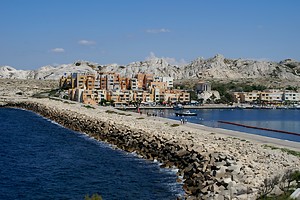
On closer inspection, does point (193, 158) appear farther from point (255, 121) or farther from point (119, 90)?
point (119, 90)

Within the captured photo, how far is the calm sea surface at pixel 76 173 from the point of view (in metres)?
20.5

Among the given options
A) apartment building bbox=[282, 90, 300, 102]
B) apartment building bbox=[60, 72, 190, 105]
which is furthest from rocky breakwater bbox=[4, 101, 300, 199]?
apartment building bbox=[282, 90, 300, 102]

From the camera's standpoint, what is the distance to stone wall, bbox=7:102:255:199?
17.4 metres

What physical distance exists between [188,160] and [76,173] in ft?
20.0

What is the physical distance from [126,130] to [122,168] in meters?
10.8

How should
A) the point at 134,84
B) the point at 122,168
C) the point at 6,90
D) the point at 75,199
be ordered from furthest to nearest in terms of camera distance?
the point at 6,90, the point at 134,84, the point at 122,168, the point at 75,199

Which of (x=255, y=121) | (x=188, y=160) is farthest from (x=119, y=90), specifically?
(x=188, y=160)

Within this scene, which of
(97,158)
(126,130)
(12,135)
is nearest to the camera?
(97,158)

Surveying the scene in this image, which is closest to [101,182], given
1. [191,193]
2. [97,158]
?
[191,193]

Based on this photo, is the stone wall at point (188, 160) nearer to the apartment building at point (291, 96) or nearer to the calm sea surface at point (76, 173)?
the calm sea surface at point (76, 173)

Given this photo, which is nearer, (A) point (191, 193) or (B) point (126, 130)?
(A) point (191, 193)

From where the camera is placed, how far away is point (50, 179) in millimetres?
23047

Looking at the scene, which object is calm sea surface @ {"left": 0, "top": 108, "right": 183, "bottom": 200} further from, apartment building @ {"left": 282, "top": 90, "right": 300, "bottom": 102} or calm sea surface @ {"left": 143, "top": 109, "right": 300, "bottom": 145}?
apartment building @ {"left": 282, "top": 90, "right": 300, "bottom": 102}

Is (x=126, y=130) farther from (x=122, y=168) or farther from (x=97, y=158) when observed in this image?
(x=122, y=168)
